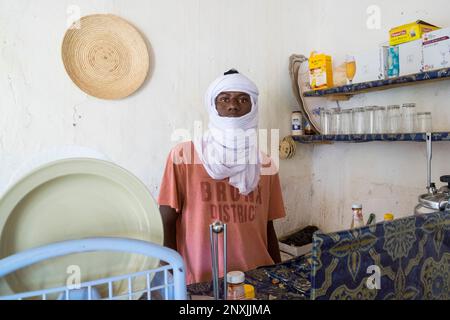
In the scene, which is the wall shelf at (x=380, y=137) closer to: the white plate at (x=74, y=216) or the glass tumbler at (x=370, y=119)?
the glass tumbler at (x=370, y=119)

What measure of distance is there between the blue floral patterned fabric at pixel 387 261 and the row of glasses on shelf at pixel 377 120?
980mm

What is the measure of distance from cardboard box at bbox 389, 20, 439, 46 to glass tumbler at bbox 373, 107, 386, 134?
12.0 inches

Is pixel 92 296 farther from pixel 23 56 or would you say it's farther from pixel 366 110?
pixel 366 110

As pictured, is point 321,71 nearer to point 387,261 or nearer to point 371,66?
point 371,66

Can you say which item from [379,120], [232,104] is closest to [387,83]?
[379,120]

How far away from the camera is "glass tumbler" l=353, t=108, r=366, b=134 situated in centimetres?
164

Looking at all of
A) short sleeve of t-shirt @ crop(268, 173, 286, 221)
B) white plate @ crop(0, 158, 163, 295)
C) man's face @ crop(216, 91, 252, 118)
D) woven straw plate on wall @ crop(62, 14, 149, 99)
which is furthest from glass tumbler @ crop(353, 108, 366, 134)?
white plate @ crop(0, 158, 163, 295)

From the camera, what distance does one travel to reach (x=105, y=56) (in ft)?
4.87

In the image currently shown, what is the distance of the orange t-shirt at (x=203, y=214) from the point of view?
1.24 m

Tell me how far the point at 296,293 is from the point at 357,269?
17.1 inches

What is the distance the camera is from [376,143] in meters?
1.75

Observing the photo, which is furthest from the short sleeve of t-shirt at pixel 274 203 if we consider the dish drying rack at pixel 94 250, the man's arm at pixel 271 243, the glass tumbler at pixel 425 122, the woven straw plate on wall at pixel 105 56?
the dish drying rack at pixel 94 250

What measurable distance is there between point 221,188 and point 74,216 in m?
0.76

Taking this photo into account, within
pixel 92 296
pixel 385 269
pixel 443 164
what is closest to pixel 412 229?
pixel 385 269
